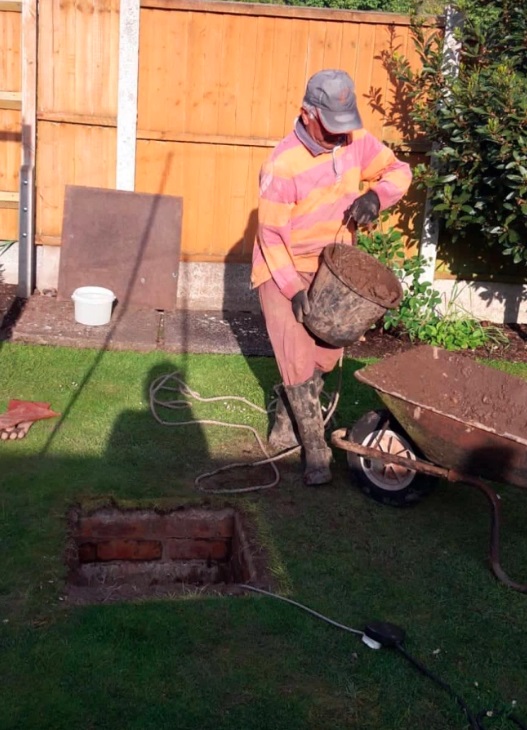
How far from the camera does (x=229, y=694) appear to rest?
3.62 m

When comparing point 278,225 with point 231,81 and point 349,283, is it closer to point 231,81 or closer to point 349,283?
point 349,283

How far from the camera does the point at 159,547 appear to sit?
5.05 metres

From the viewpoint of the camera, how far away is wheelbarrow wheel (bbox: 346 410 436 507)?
17.1 ft

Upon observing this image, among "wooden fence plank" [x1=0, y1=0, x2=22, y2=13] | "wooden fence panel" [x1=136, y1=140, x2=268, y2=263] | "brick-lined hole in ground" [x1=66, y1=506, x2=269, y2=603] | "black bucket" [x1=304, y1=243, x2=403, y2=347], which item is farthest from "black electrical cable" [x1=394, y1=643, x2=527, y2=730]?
"wooden fence plank" [x1=0, y1=0, x2=22, y2=13]

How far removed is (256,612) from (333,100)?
8.41 feet

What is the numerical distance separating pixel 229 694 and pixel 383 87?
247 inches

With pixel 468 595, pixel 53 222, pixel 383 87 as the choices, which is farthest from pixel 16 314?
pixel 468 595

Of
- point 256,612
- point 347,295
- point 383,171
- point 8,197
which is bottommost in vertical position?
point 256,612

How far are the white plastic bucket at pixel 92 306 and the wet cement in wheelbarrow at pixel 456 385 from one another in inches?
129

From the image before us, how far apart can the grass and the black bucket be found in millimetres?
932

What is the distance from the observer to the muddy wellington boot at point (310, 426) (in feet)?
18.1

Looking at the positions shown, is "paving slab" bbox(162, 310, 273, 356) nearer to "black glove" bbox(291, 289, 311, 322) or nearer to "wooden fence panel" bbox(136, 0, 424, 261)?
"wooden fence panel" bbox(136, 0, 424, 261)

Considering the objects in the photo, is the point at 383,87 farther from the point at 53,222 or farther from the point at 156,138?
the point at 53,222

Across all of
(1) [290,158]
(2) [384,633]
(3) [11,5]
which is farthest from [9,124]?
(2) [384,633]
